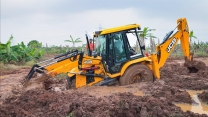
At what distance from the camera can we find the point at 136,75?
9.89 m

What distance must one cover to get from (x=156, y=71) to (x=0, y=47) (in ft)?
43.7

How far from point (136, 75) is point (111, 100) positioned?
2.96 meters

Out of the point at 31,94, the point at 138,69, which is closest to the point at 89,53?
the point at 138,69

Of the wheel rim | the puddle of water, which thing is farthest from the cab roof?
the puddle of water

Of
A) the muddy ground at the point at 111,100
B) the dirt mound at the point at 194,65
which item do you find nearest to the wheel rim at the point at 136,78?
the muddy ground at the point at 111,100

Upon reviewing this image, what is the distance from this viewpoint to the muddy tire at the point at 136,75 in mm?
9711

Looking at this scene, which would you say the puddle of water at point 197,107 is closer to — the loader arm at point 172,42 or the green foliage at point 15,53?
the loader arm at point 172,42

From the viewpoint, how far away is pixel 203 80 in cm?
1017

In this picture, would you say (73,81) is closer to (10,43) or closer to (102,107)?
(102,107)

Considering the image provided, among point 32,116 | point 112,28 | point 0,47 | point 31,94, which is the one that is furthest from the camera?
point 0,47

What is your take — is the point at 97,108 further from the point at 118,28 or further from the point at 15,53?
the point at 15,53

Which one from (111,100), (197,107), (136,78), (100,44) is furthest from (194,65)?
(111,100)

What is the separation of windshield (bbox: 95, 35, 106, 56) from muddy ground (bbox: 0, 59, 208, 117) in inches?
49.3

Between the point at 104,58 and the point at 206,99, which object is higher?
the point at 104,58
